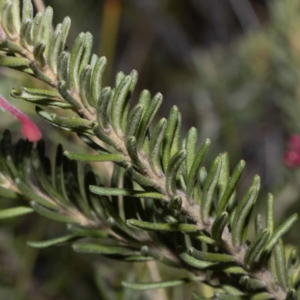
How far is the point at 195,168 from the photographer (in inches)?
12.3

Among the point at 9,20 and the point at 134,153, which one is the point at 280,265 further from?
the point at 9,20

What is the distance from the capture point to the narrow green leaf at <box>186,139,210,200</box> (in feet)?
1.02

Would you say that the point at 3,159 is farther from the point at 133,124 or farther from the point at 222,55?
the point at 222,55

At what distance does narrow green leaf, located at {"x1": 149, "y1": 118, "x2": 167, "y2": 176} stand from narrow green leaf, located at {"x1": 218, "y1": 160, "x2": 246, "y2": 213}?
0.05 m

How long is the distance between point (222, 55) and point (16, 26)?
1044mm

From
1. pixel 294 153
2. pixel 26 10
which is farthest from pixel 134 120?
pixel 294 153

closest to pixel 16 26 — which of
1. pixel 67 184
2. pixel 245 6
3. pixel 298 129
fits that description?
pixel 67 184

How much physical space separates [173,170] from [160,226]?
0.04 meters

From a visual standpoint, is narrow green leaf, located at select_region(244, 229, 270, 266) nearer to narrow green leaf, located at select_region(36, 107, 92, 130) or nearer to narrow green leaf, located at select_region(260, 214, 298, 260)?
narrow green leaf, located at select_region(260, 214, 298, 260)

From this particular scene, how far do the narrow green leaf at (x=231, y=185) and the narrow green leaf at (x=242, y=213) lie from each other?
0.04ft

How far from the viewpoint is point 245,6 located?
1849mm

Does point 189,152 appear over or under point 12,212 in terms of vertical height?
over

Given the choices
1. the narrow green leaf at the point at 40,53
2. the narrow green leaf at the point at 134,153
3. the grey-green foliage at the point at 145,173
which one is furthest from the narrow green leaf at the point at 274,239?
the narrow green leaf at the point at 40,53

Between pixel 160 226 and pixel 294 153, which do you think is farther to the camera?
pixel 294 153
